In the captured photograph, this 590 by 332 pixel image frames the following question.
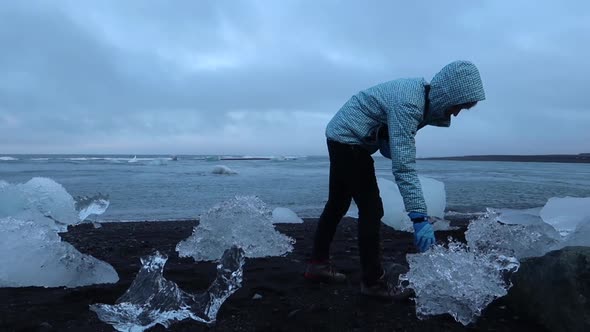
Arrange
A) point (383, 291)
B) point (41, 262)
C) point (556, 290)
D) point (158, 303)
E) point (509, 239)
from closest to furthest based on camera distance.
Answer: point (556, 290) → point (158, 303) → point (383, 291) → point (41, 262) → point (509, 239)

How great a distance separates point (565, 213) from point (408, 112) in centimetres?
335

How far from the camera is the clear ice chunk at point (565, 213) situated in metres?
4.47

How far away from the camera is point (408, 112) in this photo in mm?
2373

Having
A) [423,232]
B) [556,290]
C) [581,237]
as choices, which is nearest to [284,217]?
[581,237]

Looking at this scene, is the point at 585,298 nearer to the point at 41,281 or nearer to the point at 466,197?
the point at 41,281

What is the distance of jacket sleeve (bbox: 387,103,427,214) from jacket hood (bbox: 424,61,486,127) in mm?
114

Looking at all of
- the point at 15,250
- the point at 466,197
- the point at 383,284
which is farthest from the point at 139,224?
the point at 466,197

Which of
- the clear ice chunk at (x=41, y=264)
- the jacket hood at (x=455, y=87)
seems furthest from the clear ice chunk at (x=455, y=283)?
the clear ice chunk at (x=41, y=264)

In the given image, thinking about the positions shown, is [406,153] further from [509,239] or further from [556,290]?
[509,239]

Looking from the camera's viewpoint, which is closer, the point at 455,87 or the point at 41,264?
the point at 455,87

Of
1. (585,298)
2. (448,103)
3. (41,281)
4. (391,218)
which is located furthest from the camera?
(391,218)

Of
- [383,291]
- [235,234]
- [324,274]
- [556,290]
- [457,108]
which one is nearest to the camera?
[556,290]

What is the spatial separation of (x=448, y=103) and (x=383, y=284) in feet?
3.59

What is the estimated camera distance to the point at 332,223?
296 centimetres
